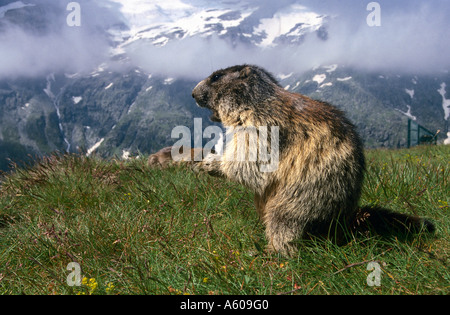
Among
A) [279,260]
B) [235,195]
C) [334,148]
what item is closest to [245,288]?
[279,260]

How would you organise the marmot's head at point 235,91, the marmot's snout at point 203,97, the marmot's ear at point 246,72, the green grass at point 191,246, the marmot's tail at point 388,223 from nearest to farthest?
the green grass at point 191,246 < the marmot's tail at point 388,223 < the marmot's head at point 235,91 < the marmot's ear at point 246,72 < the marmot's snout at point 203,97

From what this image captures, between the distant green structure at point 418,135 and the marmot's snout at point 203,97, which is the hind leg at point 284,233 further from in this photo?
the distant green structure at point 418,135

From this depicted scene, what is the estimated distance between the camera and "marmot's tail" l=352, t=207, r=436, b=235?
3709 millimetres

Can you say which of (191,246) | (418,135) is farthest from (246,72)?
(418,135)

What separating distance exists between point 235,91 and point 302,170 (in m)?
1.68

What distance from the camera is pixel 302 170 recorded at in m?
3.84

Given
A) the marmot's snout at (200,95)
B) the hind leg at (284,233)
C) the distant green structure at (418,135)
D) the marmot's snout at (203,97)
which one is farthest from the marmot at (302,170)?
the distant green structure at (418,135)

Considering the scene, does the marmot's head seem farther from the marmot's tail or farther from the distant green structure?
the distant green structure

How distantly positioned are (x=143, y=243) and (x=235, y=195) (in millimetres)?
2035

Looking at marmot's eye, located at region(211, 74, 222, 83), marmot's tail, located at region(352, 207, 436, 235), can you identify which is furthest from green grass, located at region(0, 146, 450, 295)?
marmot's eye, located at region(211, 74, 222, 83)

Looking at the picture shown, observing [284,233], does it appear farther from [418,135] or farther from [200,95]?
[418,135]

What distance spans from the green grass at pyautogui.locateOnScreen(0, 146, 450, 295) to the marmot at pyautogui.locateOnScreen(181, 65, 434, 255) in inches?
10.1

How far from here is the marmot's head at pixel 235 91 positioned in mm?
4672

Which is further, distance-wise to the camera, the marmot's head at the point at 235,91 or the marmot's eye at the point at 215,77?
the marmot's eye at the point at 215,77
